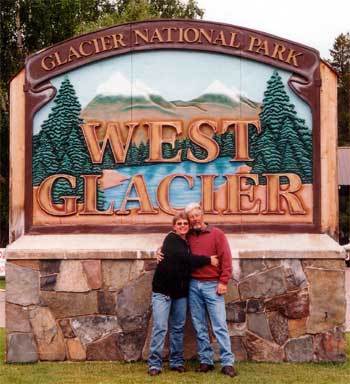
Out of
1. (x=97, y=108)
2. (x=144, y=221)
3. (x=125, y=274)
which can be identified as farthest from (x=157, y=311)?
(x=97, y=108)

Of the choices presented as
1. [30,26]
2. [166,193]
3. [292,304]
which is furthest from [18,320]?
[30,26]

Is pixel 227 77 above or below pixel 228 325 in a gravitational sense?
above

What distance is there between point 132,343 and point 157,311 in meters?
0.62

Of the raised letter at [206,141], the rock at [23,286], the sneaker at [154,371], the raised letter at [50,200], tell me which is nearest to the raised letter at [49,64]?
the raised letter at [50,200]

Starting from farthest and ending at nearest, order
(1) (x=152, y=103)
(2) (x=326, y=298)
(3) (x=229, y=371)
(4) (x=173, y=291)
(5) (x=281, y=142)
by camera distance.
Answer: (1) (x=152, y=103) < (5) (x=281, y=142) < (2) (x=326, y=298) < (4) (x=173, y=291) < (3) (x=229, y=371)

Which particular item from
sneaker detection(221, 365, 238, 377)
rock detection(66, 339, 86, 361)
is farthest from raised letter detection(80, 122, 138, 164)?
sneaker detection(221, 365, 238, 377)

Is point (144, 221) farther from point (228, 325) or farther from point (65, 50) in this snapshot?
point (65, 50)

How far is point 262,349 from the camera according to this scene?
20.9 feet

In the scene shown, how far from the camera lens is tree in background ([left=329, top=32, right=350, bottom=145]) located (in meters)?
36.4

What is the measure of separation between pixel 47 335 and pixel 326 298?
262 cm

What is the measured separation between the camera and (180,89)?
21.9ft

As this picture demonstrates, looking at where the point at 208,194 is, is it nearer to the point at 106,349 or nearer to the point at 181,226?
the point at 181,226

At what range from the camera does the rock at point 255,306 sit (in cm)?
634

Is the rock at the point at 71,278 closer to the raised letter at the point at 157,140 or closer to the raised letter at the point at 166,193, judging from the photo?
the raised letter at the point at 166,193
